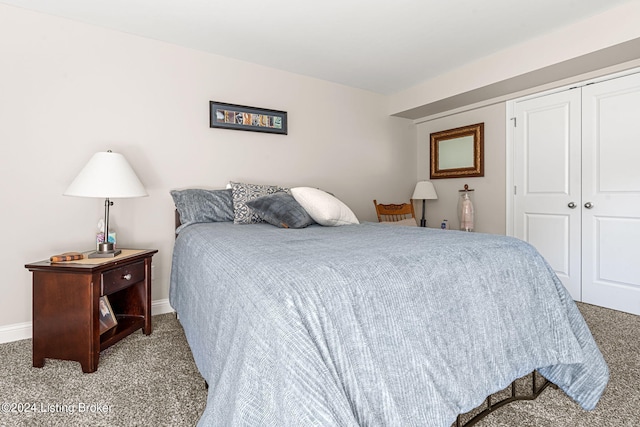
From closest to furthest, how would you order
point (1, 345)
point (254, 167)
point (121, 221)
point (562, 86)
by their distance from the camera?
point (1, 345), point (121, 221), point (562, 86), point (254, 167)

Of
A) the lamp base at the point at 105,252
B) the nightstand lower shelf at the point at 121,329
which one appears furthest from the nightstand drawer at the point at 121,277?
the nightstand lower shelf at the point at 121,329

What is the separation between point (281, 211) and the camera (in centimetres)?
235

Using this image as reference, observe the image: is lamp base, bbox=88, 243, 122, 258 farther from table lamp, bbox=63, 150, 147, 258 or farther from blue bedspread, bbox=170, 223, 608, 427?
blue bedspread, bbox=170, 223, 608, 427

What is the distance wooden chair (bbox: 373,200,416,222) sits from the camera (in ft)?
12.6

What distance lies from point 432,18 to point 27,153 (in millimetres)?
3077

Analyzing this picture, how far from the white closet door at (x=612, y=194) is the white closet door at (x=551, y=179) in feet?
0.26

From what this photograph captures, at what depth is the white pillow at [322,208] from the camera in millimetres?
2367

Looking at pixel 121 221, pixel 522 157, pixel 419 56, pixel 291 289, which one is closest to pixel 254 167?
pixel 121 221

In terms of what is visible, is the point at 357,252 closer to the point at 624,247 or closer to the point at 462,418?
the point at 462,418

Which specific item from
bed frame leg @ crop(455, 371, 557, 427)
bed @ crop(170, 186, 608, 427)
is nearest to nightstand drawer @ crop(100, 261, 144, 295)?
bed @ crop(170, 186, 608, 427)

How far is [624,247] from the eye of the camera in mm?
2756

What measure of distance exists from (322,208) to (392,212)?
1.73 m

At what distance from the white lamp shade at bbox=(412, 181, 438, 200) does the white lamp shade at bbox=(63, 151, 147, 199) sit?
312cm

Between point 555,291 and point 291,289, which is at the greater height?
point 291,289
